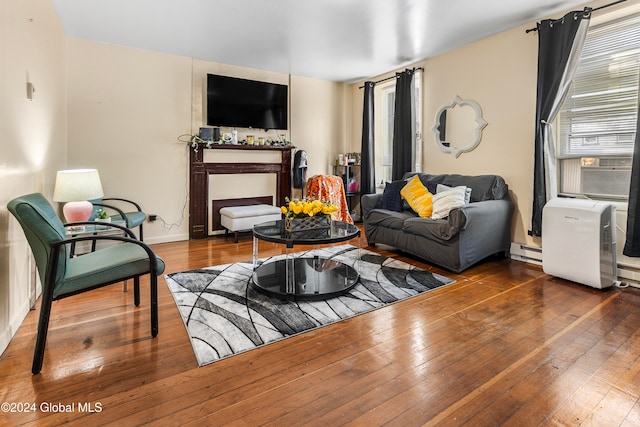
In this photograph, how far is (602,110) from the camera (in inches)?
128

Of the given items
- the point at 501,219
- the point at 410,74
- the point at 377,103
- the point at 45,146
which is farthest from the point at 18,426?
the point at 377,103

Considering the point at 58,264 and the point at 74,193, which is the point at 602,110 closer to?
the point at 58,264

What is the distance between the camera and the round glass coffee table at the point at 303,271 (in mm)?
2680

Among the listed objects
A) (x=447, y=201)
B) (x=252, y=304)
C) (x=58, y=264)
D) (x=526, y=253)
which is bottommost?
(x=252, y=304)

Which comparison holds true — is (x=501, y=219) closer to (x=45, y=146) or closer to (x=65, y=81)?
(x=45, y=146)

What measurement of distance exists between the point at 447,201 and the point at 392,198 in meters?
0.85

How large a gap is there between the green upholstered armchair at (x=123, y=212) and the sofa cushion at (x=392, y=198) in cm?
285

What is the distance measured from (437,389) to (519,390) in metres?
0.38

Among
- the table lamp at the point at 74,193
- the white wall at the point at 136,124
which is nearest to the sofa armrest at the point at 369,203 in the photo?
the white wall at the point at 136,124

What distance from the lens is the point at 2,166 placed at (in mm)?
1987

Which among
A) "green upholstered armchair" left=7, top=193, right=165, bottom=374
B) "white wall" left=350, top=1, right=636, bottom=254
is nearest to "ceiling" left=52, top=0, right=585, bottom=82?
"white wall" left=350, top=1, right=636, bottom=254

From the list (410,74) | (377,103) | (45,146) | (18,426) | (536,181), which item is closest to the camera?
(18,426)

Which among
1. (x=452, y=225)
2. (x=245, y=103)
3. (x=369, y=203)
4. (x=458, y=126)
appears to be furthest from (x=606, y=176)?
(x=245, y=103)

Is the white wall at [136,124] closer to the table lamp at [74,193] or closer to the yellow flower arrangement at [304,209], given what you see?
the table lamp at [74,193]
